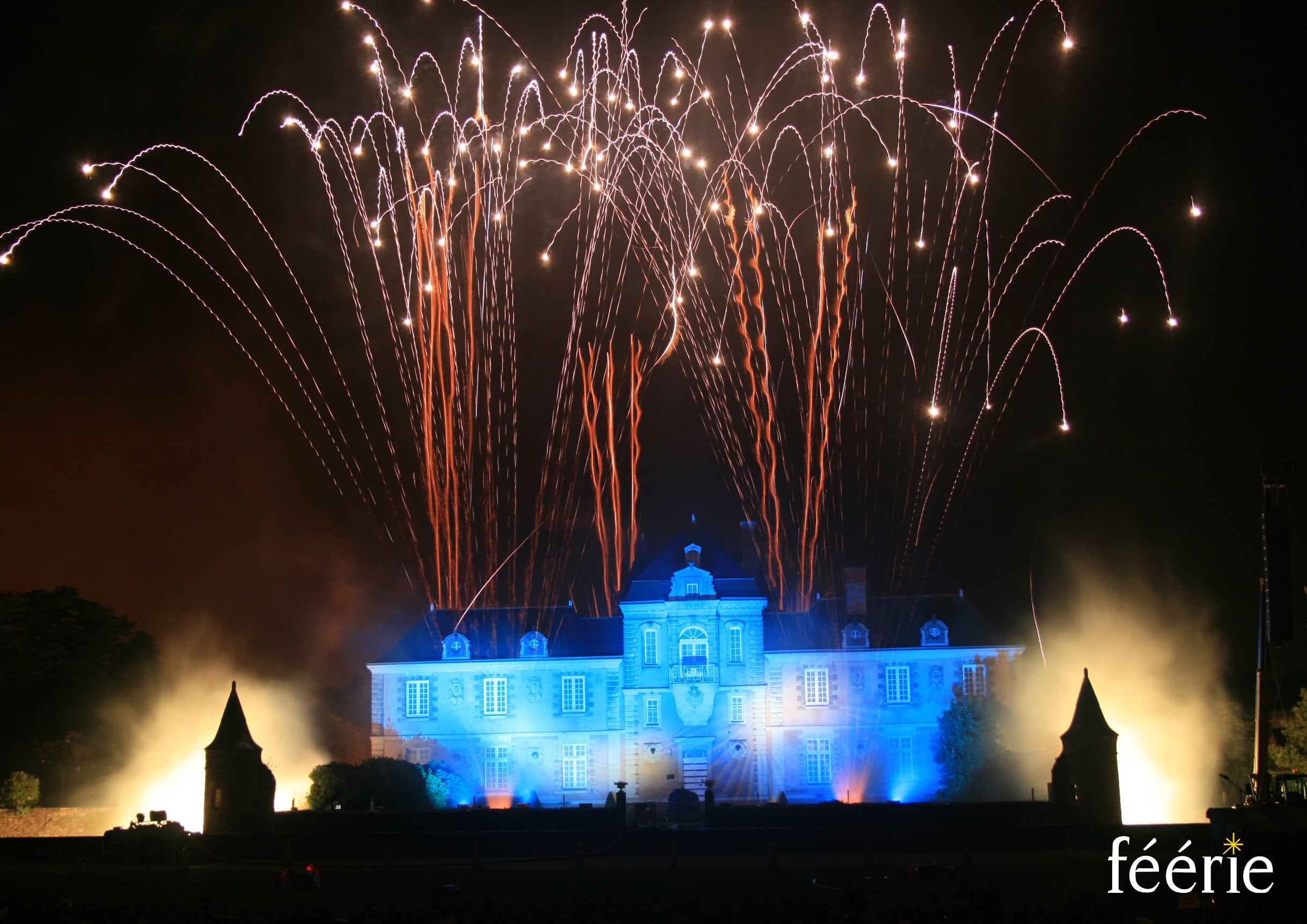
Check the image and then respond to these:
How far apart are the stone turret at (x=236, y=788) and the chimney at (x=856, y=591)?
24.6 m

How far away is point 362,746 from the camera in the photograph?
168 feet

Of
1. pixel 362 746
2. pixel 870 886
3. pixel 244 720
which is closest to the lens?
pixel 870 886

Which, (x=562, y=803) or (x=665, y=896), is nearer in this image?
(x=665, y=896)

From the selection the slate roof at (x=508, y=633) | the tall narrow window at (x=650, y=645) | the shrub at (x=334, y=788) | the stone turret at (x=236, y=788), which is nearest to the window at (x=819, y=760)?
the tall narrow window at (x=650, y=645)

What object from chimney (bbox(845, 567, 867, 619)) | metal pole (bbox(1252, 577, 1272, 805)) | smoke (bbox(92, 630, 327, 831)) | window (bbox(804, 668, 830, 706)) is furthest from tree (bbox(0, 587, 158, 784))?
metal pole (bbox(1252, 577, 1272, 805))

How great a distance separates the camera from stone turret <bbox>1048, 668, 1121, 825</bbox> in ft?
112

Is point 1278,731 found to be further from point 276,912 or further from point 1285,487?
point 276,912

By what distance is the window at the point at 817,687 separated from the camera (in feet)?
163

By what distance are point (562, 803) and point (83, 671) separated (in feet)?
62.2

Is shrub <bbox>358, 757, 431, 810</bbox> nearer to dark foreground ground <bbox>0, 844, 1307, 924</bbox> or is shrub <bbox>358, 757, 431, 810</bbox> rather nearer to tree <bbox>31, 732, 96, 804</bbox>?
dark foreground ground <bbox>0, 844, 1307, 924</bbox>

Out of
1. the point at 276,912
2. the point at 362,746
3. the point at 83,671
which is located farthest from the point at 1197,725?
the point at 83,671

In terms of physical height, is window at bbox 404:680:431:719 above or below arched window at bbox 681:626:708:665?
below

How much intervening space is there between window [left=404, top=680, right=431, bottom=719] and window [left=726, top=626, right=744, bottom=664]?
1233 centimetres

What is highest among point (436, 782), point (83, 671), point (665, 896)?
point (83, 671)
